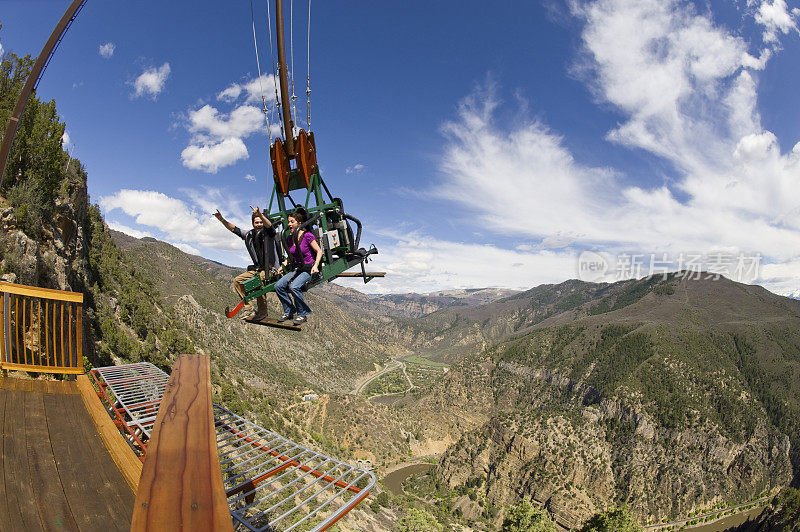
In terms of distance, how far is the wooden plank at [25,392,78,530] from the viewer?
2.25 m

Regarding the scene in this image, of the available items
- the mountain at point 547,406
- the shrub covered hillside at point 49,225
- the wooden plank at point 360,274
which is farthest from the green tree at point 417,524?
the wooden plank at point 360,274

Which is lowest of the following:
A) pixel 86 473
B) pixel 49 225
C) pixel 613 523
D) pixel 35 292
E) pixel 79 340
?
pixel 613 523

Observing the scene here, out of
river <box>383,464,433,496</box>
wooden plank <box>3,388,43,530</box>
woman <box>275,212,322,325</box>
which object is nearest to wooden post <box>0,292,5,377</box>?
wooden plank <box>3,388,43,530</box>

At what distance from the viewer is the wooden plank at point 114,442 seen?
3.03 metres

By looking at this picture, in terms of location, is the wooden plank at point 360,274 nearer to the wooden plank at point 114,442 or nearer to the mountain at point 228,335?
the wooden plank at point 114,442

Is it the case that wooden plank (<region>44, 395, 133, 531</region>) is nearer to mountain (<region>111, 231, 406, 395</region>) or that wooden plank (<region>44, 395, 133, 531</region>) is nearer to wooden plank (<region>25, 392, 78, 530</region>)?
wooden plank (<region>25, 392, 78, 530</region>)

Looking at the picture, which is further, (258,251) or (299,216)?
(258,251)

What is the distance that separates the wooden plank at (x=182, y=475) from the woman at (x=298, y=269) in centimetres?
412

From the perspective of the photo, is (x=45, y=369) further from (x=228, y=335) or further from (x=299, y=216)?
(x=228, y=335)

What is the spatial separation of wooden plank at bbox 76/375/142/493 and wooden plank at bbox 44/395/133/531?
4cm

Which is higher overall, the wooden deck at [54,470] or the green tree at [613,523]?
the wooden deck at [54,470]

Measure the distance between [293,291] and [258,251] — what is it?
141cm

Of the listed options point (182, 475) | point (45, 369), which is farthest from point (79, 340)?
point (182, 475)

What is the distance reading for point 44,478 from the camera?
8.85ft
